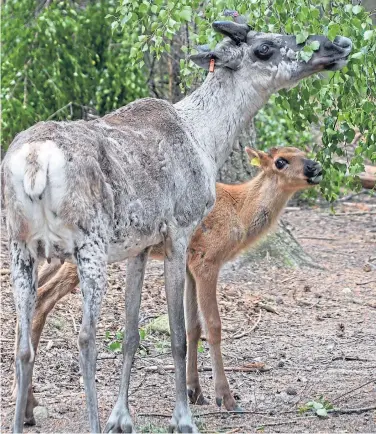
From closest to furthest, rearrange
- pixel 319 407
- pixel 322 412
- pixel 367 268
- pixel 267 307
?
pixel 322 412, pixel 319 407, pixel 267 307, pixel 367 268

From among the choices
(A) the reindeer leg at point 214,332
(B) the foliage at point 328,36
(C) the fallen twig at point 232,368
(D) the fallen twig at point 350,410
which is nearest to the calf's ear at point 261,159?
(B) the foliage at point 328,36

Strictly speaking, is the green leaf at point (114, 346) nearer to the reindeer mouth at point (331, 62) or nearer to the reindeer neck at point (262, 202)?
the reindeer neck at point (262, 202)

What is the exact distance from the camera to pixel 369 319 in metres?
9.31

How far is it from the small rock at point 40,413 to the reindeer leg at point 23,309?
97cm

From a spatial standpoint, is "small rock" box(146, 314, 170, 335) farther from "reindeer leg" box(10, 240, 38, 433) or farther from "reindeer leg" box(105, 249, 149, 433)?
"reindeer leg" box(10, 240, 38, 433)

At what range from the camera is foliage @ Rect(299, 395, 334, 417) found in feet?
21.4

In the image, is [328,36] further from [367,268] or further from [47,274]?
[367,268]

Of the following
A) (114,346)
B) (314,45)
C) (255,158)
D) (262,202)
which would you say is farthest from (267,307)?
(314,45)

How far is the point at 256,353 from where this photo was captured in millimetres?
8219

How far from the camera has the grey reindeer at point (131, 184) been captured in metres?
5.32

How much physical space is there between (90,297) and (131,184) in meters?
0.81

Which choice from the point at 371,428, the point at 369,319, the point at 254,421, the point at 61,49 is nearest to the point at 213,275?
the point at 254,421

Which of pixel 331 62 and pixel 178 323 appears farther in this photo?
pixel 331 62

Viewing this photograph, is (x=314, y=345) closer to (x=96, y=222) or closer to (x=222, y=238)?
(x=222, y=238)
